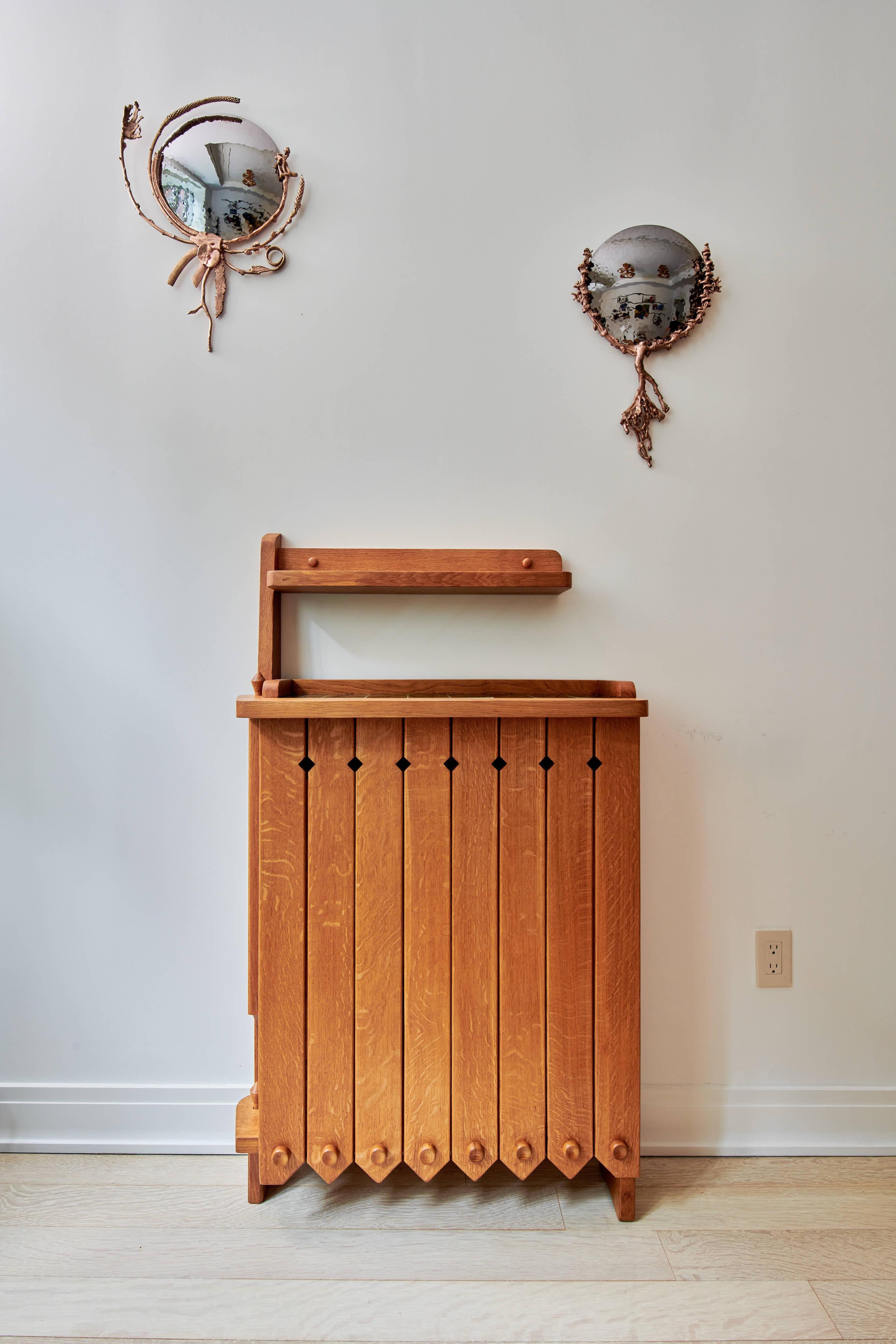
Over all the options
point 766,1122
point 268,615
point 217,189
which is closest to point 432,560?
point 268,615

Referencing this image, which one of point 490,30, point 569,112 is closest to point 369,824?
point 569,112

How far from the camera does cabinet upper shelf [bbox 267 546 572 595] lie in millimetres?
1333

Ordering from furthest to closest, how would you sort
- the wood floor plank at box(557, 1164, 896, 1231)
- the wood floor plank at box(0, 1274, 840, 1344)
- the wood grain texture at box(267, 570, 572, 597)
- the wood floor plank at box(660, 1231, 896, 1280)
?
the wood grain texture at box(267, 570, 572, 597), the wood floor plank at box(557, 1164, 896, 1231), the wood floor plank at box(660, 1231, 896, 1280), the wood floor plank at box(0, 1274, 840, 1344)

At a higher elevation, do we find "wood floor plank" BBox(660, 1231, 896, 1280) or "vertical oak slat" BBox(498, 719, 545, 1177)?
"vertical oak slat" BBox(498, 719, 545, 1177)

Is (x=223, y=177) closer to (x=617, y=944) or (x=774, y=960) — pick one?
(x=617, y=944)

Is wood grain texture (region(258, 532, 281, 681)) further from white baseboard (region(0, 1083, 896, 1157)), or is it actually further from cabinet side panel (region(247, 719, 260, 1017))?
white baseboard (region(0, 1083, 896, 1157))

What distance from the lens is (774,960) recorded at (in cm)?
142

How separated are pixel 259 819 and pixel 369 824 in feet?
0.57

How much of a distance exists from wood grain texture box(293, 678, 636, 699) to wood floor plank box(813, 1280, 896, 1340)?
940 millimetres

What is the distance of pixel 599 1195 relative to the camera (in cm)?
128

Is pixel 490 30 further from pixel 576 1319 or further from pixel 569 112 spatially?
pixel 576 1319

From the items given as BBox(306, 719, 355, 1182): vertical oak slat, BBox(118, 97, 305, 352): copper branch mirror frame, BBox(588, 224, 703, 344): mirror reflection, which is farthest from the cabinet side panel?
BBox(588, 224, 703, 344): mirror reflection

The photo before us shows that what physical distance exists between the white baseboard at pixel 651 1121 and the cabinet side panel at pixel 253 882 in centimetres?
29

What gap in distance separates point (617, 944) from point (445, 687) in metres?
0.53
